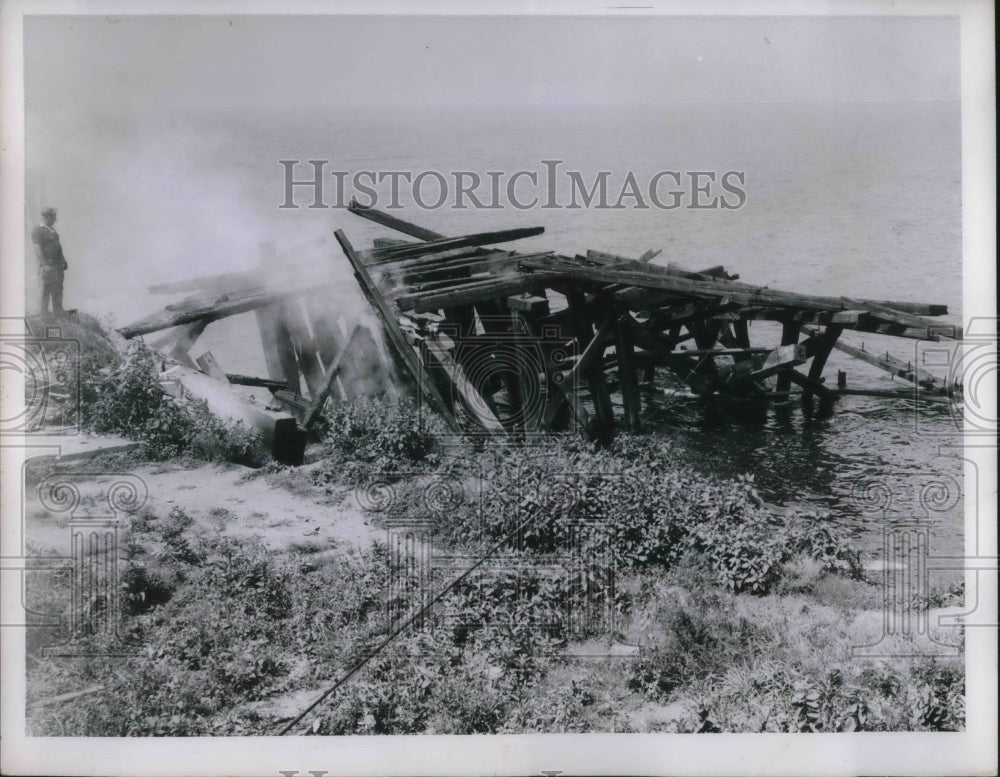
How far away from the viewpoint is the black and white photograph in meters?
5.24

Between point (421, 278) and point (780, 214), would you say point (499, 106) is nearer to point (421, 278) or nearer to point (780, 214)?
point (421, 278)

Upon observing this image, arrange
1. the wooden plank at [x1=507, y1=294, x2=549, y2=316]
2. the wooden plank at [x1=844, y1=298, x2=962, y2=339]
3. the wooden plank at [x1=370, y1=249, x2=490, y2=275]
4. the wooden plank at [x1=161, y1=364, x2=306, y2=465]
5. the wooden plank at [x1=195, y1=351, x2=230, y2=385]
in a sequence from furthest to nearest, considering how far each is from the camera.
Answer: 1. the wooden plank at [x1=195, y1=351, x2=230, y2=385]
2. the wooden plank at [x1=161, y1=364, x2=306, y2=465]
3. the wooden plank at [x1=370, y1=249, x2=490, y2=275]
4. the wooden plank at [x1=844, y1=298, x2=962, y2=339]
5. the wooden plank at [x1=507, y1=294, x2=549, y2=316]

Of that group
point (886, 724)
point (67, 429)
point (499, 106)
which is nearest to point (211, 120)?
point (499, 106)

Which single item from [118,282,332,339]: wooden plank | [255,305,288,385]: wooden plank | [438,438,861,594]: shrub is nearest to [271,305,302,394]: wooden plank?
[255,305,288,385]: wooden plank

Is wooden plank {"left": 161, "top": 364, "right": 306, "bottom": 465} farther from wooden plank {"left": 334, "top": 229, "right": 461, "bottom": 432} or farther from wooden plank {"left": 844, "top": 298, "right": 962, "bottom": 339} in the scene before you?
wooden plank {"left": 844, "top": 298, "right": 962, "bottom": 339}

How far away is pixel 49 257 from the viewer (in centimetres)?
558

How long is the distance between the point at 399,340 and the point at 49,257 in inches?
103

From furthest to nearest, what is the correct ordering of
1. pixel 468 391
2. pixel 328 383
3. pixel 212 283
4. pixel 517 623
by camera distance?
pixel 328 383 → pixel 212 283 → pixel 468 391 → pixel 517 623

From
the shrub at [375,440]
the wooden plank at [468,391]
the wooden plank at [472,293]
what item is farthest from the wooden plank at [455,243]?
the shrub at [375,440]

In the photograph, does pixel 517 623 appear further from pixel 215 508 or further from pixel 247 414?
pixel 247 414

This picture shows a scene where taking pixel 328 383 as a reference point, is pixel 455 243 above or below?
above

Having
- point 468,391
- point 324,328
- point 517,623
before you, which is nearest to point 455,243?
point 468,391

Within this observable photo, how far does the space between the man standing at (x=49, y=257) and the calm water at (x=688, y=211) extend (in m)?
0.09

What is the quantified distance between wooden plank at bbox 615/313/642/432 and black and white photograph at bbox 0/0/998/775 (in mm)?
33
